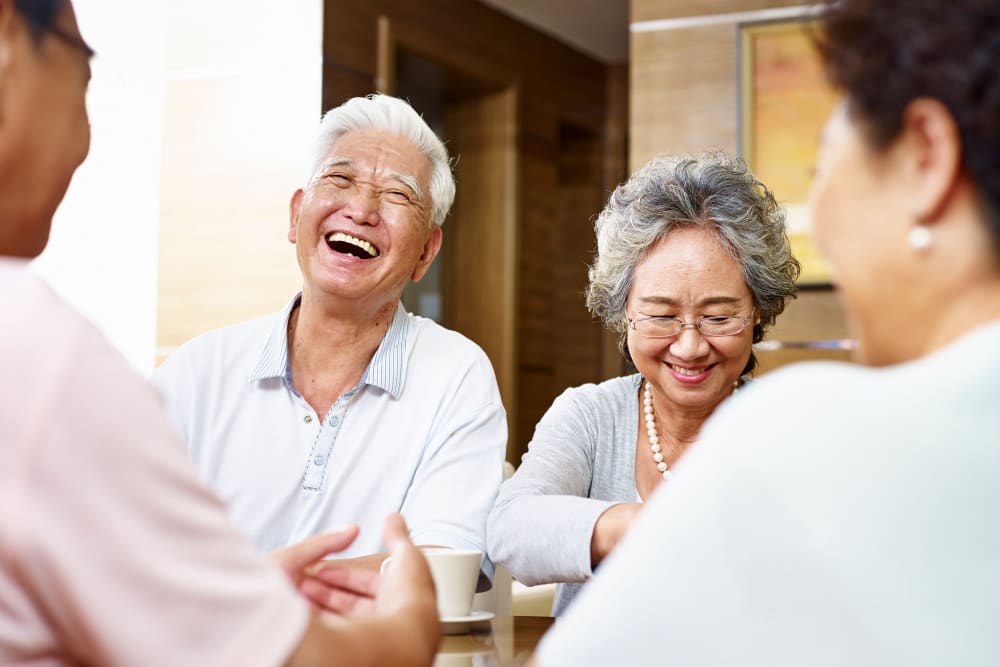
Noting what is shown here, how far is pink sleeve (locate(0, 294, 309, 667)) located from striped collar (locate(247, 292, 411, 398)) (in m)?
1.56

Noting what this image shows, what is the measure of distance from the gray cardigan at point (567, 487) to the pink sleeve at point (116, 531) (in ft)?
3.15

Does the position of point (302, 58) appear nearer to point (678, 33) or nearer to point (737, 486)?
point (678, 33)

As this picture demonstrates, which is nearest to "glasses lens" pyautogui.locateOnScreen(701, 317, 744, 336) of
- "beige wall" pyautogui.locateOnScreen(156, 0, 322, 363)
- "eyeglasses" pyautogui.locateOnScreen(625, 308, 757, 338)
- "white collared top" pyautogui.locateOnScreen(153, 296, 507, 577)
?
"eyeglasses" pyautogui.locateOnScreen(625, 308, 757, 338)

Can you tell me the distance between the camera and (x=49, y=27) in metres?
0.87

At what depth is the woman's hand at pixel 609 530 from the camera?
159 centimetres

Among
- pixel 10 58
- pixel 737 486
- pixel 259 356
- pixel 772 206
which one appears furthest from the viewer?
pixel 259 356

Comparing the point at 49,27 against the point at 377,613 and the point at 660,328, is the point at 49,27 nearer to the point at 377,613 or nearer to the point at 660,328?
the point at 377,613

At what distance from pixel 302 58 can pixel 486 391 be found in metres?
3.34

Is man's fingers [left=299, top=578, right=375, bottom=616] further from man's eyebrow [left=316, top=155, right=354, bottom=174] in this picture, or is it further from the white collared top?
man's eyebrow [left=316, top=155, right=354, bottom=174]

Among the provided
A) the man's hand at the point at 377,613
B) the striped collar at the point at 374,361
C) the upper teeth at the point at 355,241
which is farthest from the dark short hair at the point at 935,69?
the upper teeth at the point at 355,241

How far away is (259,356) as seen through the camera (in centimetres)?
234

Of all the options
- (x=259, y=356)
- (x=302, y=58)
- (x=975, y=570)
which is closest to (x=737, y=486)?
(x=975, y=570)

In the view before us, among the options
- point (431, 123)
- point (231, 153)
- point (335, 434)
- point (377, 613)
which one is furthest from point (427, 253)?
point (431, 123)

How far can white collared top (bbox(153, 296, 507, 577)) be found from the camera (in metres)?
2.18
